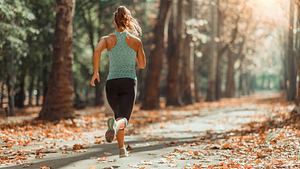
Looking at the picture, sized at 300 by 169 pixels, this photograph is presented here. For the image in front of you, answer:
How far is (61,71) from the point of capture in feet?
55.6

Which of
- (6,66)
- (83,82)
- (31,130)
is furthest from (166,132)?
(83,82)

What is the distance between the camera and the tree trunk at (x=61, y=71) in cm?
1694

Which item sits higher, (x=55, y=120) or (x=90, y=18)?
(x=90, y=18)

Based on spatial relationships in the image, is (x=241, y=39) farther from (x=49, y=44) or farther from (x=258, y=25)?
(x=49, y=44)

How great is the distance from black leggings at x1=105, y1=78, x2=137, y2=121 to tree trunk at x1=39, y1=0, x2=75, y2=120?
978cm

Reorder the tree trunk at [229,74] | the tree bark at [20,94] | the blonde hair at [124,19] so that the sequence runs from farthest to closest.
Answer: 1. the tree trunk at [229,74]
2. the tree bark at [20,94]
3. the blonde hair at [124,19]

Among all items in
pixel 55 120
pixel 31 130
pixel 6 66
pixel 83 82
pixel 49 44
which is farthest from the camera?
pixel 83 82

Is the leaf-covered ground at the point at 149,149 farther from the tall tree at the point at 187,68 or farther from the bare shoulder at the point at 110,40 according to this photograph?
the tall tree at the point at 187,68

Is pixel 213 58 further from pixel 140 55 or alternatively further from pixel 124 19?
pixel 124 19

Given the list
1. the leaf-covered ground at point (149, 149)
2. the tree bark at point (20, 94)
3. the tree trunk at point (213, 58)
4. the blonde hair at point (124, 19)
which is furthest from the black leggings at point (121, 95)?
the tree trunk at point (213, 58)

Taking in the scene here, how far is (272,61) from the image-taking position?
10600cm

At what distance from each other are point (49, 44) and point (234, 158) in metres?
23.6

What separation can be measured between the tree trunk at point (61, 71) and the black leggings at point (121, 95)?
9.78 metres

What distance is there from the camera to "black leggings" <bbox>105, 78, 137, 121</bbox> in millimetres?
7320
